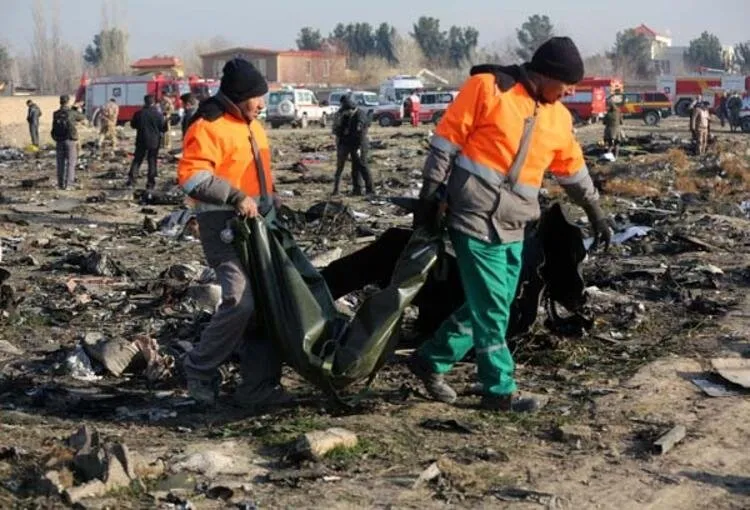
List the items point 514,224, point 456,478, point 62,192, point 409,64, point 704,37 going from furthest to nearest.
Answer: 1. point 704,37
2. point 409,64
3. point 62,192
4. point 514,224
5. point 456,478

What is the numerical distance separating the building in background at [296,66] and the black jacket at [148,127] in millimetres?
67734

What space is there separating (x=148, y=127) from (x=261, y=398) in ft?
43.2

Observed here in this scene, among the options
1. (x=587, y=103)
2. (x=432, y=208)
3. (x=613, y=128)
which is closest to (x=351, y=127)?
(x=613, y=128)

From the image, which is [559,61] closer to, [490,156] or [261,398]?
[490,156]

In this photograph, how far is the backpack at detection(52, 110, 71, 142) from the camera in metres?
17.8

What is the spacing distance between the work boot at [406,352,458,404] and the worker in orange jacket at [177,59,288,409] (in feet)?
2.10

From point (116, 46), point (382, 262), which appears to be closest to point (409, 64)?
point (116, 46)

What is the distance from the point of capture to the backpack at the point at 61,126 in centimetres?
1777

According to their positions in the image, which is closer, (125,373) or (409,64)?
(125,373)

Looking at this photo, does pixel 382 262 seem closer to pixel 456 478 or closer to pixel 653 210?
pixel 456 478

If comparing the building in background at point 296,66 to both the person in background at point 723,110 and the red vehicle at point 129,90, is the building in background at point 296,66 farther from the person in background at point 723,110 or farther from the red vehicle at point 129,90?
the person in background at point 723,110

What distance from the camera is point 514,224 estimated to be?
5344 mm

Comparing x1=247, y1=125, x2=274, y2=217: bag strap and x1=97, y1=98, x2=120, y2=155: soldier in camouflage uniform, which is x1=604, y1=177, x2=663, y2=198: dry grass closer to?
x1=247, y1=125, x2=274, y2=217: bag strap

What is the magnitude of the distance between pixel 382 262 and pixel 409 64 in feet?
308
